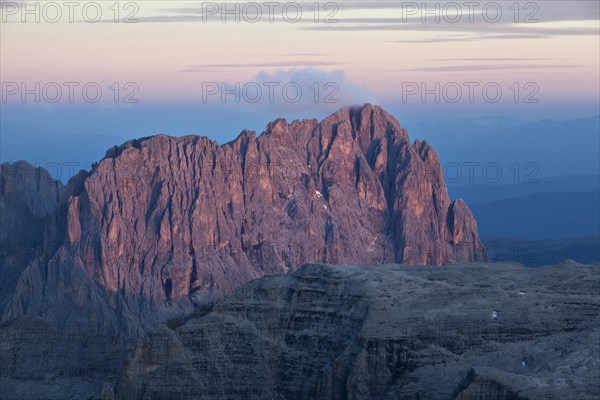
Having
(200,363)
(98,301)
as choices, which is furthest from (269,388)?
(98,301)

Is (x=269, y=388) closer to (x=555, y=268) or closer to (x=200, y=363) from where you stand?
(x=200, y=363)

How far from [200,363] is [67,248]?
195ft

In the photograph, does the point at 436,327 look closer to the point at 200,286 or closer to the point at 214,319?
the point at 214,319

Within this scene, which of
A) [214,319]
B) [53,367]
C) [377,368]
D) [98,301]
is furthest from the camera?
[98,301]

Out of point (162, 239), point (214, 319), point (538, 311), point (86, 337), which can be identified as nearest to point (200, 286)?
point (162, 239)

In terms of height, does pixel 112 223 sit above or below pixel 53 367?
above

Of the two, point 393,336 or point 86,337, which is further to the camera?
point 86,337

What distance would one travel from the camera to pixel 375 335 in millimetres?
130750

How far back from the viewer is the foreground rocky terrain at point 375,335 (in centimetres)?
12706

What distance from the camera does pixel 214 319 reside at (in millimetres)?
139625

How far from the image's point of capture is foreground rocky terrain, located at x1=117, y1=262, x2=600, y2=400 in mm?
127062

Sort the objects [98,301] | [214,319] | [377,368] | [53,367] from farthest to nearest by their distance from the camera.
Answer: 1. [98,301]
2. [53,367]
3. [214,319]
4. [377,368]

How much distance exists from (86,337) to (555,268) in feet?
144

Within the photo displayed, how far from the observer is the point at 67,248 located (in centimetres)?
19400
